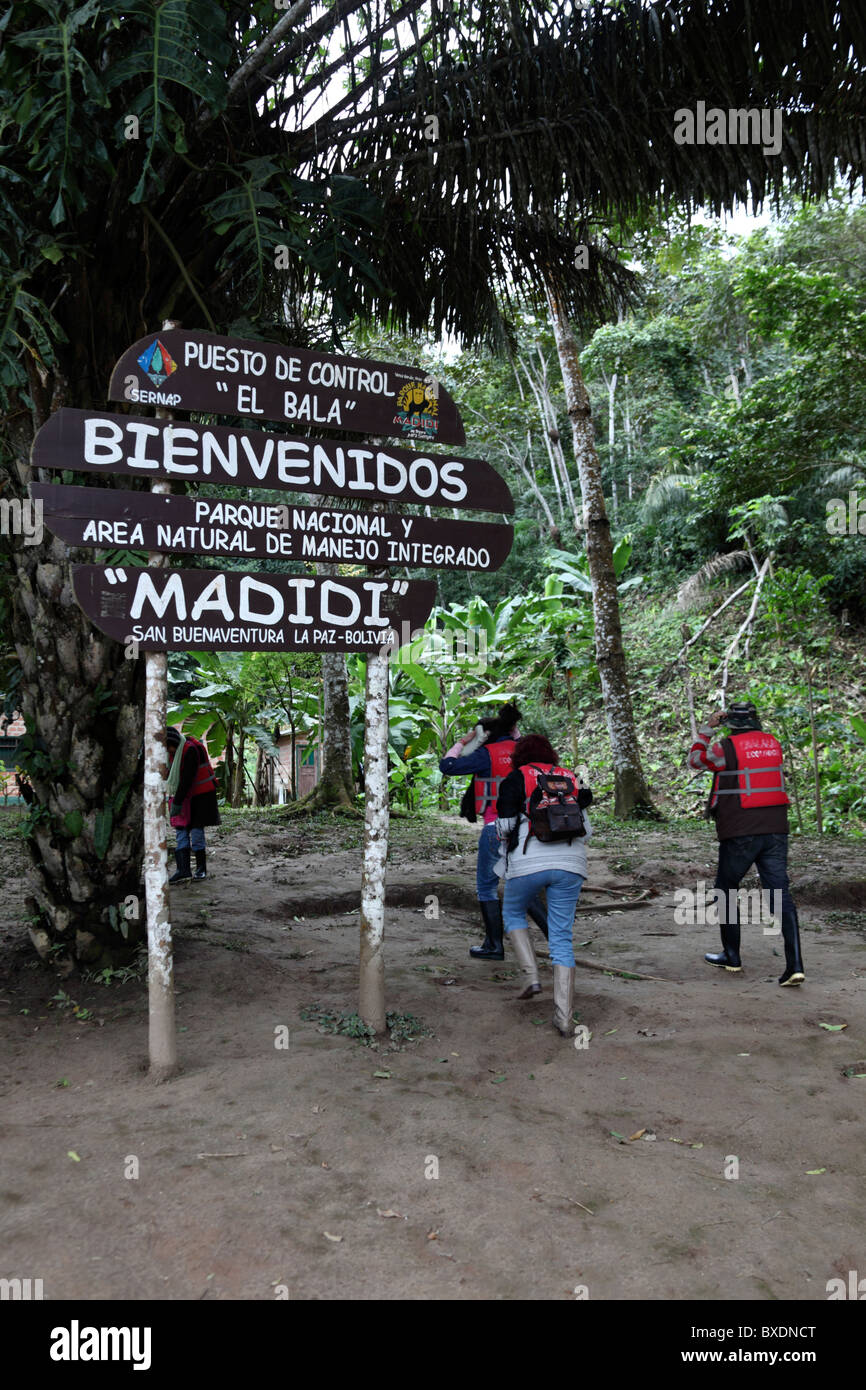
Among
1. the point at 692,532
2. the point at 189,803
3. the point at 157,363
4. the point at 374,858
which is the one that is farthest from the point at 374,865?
the point at 692,532

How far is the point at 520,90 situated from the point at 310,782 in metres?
20.7

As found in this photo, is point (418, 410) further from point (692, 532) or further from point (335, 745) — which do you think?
point (692, 532)

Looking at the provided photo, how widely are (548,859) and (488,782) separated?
1.28 meters

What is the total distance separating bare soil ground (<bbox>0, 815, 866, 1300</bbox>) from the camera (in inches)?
110

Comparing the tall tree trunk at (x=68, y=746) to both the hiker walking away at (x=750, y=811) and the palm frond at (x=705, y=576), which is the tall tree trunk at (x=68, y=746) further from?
the palm frond at (x=705, y=576)

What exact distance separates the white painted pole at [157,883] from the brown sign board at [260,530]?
134mm

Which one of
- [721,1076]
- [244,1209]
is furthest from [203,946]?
[721,1076]

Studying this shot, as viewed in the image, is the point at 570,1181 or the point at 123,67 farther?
the point at 123,67

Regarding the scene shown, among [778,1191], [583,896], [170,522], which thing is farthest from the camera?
[583,896]

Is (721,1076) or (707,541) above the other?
(707,541)

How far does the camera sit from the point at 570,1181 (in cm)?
330

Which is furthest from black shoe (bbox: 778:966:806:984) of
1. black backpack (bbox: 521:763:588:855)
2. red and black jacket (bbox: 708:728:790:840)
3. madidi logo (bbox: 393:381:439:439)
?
madidi logo (bbox: 393:381:439:439)

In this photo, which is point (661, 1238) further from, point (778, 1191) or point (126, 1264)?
point (126, 1264)

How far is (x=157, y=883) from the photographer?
402 cm
